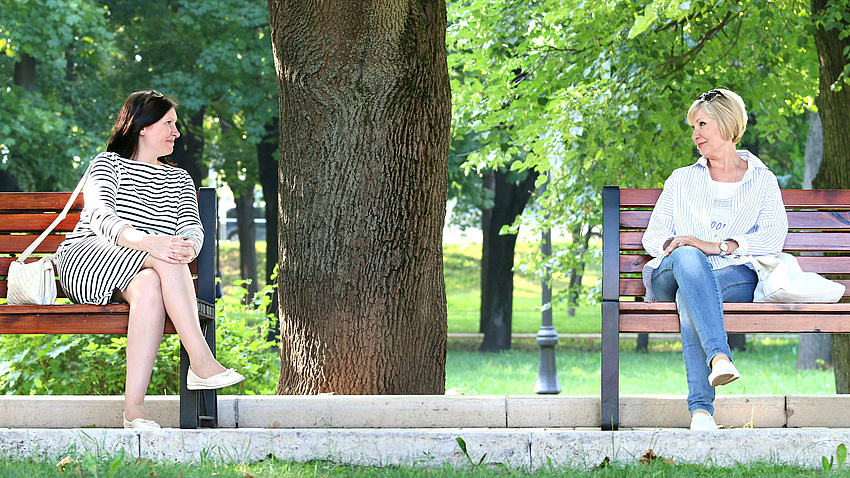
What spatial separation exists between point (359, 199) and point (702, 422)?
1.97 metres

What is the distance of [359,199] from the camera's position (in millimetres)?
4680

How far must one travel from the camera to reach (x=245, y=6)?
15.4 m

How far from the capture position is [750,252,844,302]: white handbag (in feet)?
13.5

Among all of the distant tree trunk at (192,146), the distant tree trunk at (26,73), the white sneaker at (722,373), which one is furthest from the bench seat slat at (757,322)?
the distant tree trunk at (26,73)

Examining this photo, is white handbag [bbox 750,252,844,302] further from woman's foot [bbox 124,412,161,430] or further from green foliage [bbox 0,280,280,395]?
green foliage [bbox 0,280,280,395]

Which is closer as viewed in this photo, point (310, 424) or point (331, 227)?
point (310, 424)

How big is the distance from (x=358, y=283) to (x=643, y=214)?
1448 millimetres

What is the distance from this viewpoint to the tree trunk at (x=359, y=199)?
4664 mm

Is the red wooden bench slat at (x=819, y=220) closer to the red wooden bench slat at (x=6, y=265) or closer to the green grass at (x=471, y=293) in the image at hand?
the red wooden bench slat at (x=6, y=265)

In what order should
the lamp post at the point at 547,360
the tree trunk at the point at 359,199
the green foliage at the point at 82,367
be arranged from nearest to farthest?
the tree trunk at the point at 359,199 → the green foliage at the point at 82,367 → the lamp post at the point at 547,360

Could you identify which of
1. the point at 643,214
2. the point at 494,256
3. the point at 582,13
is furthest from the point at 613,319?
the point at 494,256

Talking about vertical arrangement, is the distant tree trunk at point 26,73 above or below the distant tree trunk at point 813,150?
above

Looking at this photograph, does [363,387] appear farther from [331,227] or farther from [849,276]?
[849,276]

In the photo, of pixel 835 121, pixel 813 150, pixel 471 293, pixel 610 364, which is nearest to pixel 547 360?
pixel 813 150
